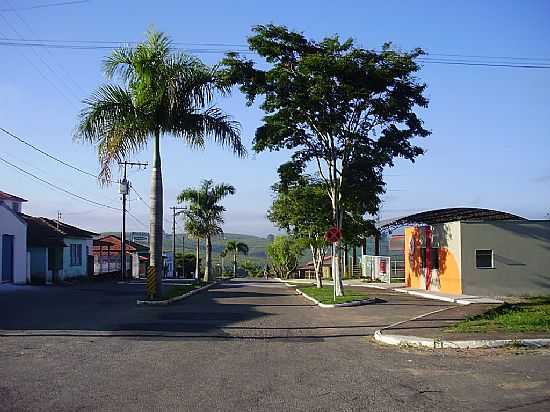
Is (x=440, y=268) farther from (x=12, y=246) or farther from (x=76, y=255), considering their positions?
(x=76, y=255)

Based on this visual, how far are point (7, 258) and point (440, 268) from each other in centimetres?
2228

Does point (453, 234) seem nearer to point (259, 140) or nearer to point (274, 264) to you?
point (259, 140)

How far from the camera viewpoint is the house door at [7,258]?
114 ft

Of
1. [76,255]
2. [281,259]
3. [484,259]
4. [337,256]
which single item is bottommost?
[281,259]

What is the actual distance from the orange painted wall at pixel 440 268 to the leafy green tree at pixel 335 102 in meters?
4.74

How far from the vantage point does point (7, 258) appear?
35.3m

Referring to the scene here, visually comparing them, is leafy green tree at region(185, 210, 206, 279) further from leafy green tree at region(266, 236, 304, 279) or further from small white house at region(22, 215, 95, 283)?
leafy green tree at region(266, 236, 304, 279)

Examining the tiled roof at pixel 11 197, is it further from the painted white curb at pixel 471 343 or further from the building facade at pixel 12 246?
the painted white curb at pixel 471 343

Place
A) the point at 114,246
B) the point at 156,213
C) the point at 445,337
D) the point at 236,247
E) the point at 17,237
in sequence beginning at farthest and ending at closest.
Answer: the point at 236,247 < the point at 114,246 < the point at 17,237 < the point at 156,213 < the point at 445,337

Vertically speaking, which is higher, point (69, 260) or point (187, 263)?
point (69, 260)

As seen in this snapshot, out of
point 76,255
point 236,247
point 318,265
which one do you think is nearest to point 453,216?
point 318,265

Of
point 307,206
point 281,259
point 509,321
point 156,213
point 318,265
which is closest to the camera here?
point 509,321

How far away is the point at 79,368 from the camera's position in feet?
34.3

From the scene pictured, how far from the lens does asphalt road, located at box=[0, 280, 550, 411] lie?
828cm
